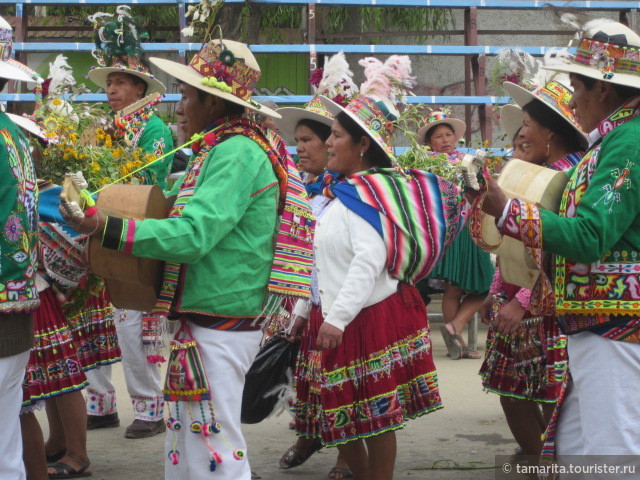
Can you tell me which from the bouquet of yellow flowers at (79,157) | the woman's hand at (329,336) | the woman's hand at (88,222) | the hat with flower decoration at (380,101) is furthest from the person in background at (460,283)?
the woman's hand at (88,222)

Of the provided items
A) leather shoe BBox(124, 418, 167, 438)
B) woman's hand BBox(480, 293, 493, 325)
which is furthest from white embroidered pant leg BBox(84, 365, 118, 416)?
woman's hand BBox(480, 293, 493, 325)

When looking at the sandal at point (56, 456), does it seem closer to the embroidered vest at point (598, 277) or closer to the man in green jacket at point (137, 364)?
the man in green jacket at point (137, 364)

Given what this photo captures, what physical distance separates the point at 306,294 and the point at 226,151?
664 millimetres

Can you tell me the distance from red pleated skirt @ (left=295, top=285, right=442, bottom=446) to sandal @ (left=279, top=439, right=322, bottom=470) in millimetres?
728

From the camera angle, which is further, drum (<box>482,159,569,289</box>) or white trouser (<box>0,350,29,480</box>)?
drum (<box>482,159,569,289</box>)

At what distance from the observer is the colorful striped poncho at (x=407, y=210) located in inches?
189

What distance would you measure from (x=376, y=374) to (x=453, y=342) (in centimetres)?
410

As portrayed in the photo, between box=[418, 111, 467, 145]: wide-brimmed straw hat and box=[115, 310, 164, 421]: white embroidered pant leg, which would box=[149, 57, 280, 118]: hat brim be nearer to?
box=[115, 310, 164, 421]: white embroidered pant leg

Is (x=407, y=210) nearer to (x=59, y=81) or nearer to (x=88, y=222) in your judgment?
(x=88, y=222)

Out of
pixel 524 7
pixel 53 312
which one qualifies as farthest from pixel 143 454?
pixel 524 7

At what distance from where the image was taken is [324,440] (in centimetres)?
486

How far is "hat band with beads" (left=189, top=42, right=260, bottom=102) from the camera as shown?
3.98 meters

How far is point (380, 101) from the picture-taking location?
5184mm

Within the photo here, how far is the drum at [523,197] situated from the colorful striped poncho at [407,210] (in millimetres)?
616
